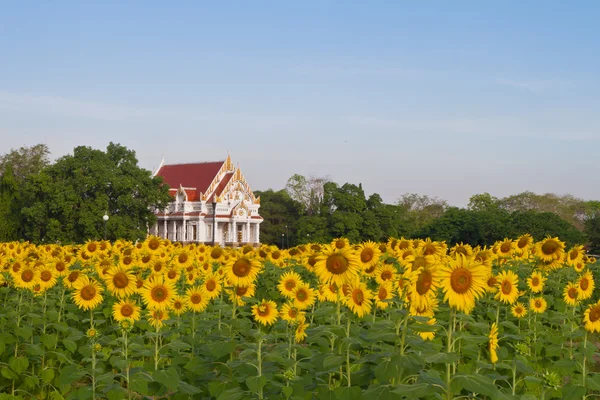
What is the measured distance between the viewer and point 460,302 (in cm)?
479

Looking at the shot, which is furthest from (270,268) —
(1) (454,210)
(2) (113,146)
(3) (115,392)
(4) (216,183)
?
(4) (216,183)

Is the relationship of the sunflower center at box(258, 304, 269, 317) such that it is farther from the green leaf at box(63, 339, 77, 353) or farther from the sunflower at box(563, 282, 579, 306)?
the sunflower at box(563, 282, 579, 306)

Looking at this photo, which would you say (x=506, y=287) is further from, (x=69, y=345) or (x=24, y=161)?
(x=24, y=161)

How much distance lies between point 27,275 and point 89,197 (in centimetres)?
4796

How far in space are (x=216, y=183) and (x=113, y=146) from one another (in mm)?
31422

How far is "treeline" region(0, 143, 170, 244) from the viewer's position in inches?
2126

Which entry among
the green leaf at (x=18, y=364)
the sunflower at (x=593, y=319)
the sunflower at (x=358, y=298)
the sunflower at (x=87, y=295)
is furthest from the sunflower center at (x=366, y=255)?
the green leaf at (x=18, y=364)

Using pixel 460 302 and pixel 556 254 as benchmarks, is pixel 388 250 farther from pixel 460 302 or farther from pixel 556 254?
pixel 460 302

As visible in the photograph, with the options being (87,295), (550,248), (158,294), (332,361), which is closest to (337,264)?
(332,361)

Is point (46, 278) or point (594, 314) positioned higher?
point (46, 278)

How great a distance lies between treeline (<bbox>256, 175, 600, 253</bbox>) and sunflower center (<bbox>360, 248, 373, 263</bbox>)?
48.3 meters

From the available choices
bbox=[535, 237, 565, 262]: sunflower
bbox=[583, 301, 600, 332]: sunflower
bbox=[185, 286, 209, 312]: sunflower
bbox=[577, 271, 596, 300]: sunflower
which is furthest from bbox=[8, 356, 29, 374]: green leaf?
bbox=[535, 237, 565, 262]: sunflower

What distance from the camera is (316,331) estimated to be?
20.1 ft

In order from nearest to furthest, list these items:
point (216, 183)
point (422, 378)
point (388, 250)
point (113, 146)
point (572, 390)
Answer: point (422, 378) < point (572, 390) < point (388, 250) < point (113, 146) < point (216, 183)
